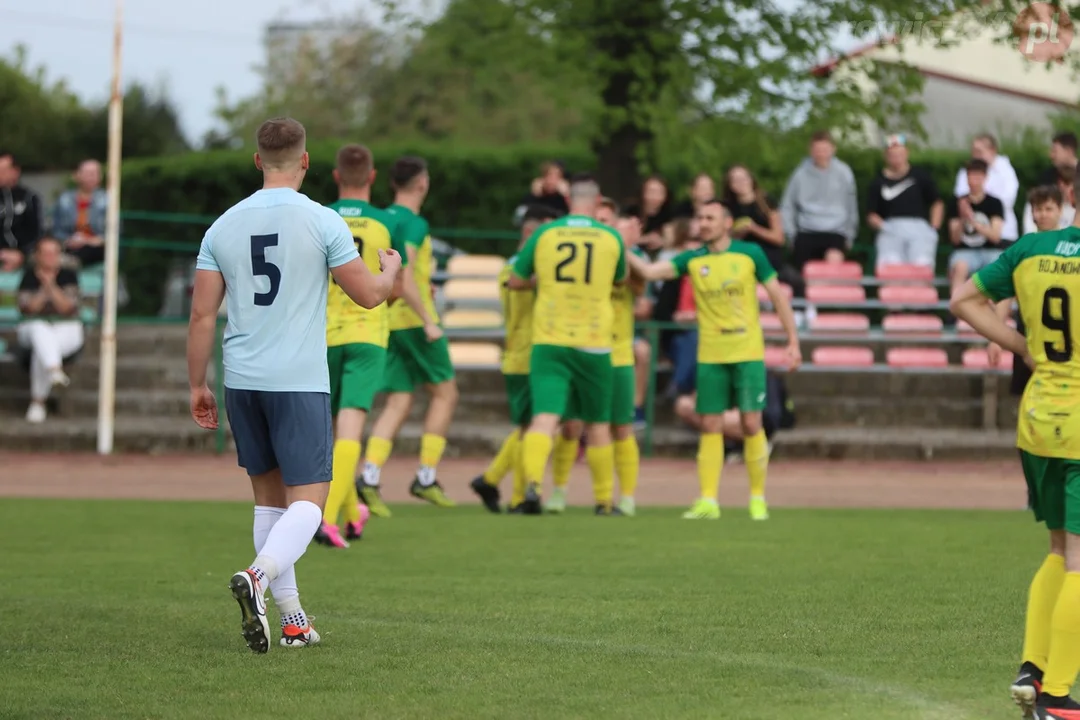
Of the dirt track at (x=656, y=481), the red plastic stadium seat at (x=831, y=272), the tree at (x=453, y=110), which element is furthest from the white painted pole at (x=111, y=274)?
the tree at (x=453, y=110)

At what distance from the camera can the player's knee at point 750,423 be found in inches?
526

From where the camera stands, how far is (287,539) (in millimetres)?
7000

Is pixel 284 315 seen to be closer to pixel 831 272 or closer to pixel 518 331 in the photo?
pixel 518 331

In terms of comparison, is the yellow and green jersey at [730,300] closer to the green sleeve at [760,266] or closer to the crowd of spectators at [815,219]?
the green sleeve at [760,266]

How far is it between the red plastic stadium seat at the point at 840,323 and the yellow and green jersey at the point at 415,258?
8.39m

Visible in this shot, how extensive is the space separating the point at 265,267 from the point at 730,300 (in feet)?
21.6

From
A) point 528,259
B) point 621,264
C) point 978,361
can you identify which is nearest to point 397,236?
point 528,259

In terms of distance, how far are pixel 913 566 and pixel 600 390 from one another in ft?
12.5

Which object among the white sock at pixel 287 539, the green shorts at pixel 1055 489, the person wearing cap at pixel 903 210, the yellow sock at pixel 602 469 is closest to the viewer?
the green shorts at pixel 1055 489

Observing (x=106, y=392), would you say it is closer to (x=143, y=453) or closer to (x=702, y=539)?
(x=143, y=453)

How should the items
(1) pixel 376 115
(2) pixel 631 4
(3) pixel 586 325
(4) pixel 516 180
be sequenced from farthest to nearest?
(1) pixel 376 115 → (4) pixel 516 180 → (2) pixel 631 4 → (3) pixel 586 325

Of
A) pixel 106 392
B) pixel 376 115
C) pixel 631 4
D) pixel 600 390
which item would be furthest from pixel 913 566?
pixel 376 115

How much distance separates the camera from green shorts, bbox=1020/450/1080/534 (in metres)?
5.90

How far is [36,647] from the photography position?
7.05m
